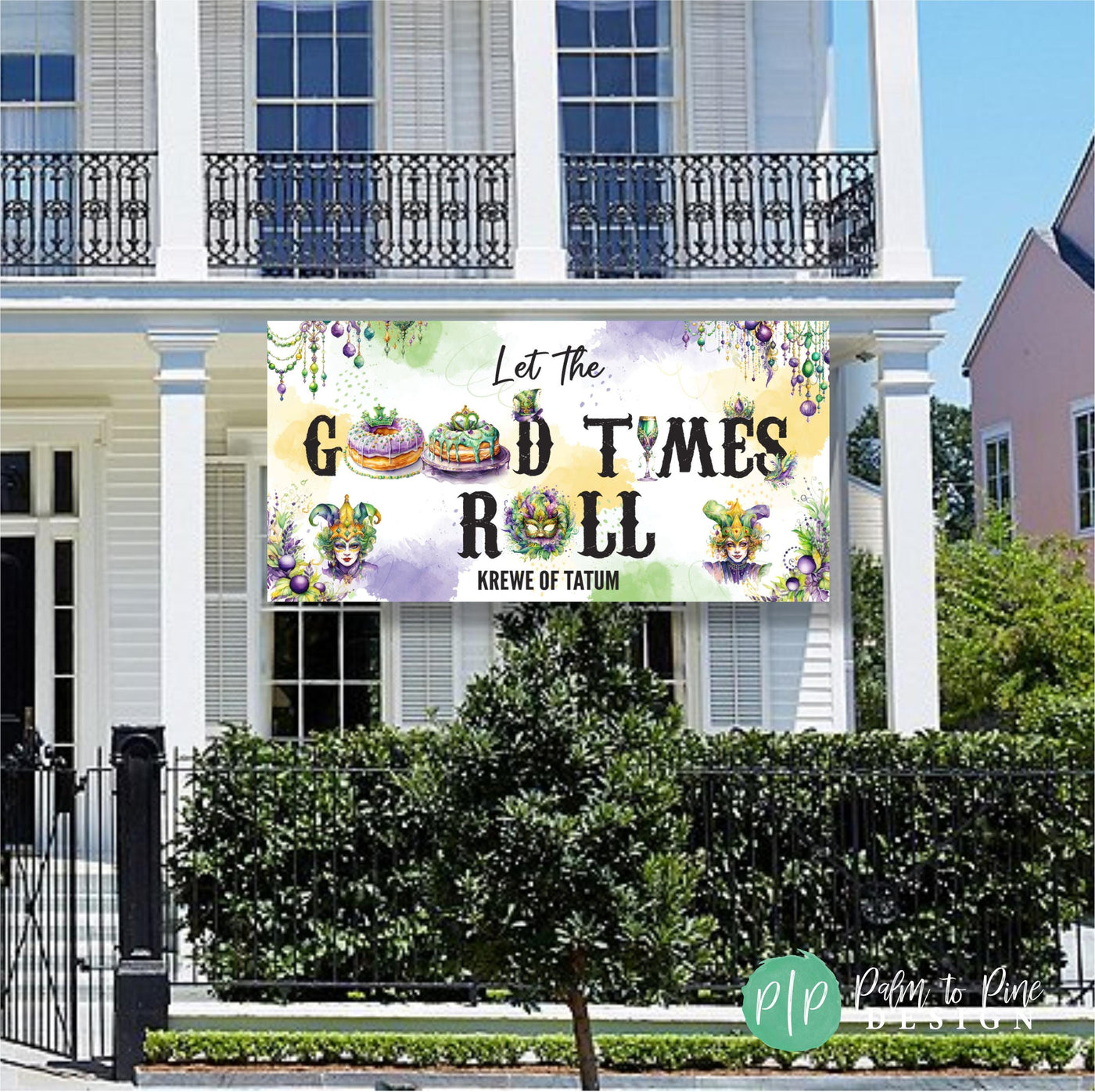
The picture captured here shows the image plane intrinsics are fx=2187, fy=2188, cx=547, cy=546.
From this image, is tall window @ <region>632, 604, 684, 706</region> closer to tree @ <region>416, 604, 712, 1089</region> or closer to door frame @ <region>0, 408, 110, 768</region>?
door frame @ <region>0, 408, 110, 768</region>

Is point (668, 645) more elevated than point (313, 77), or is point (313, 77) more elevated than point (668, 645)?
point (313, 77)

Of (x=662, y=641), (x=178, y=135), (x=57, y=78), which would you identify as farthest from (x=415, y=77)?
(x=662, y=641)

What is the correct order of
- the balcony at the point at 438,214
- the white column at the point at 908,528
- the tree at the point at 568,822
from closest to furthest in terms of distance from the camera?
1. the tree at the point at 568,822
2. the white column at the point at 908,528
3. the balcony at the point at 438,214

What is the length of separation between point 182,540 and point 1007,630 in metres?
10.7

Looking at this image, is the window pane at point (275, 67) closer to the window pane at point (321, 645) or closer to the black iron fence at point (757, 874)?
the window pane at point (321, 645)

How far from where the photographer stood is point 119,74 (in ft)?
56.9

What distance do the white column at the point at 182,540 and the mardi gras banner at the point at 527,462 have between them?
0.59m

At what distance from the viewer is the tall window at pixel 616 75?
17406mm

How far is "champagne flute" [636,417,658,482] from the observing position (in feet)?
51.1

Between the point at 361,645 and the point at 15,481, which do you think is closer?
the point at 361,645

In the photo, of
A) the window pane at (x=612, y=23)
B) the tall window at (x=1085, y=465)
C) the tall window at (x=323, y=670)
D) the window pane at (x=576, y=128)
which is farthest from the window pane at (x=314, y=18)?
the tall window at (x=1085, y=465)

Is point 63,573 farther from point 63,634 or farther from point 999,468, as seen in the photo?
point 999,468

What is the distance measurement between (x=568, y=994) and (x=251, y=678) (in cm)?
864

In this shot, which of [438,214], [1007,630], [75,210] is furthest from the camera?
[1007,630]
